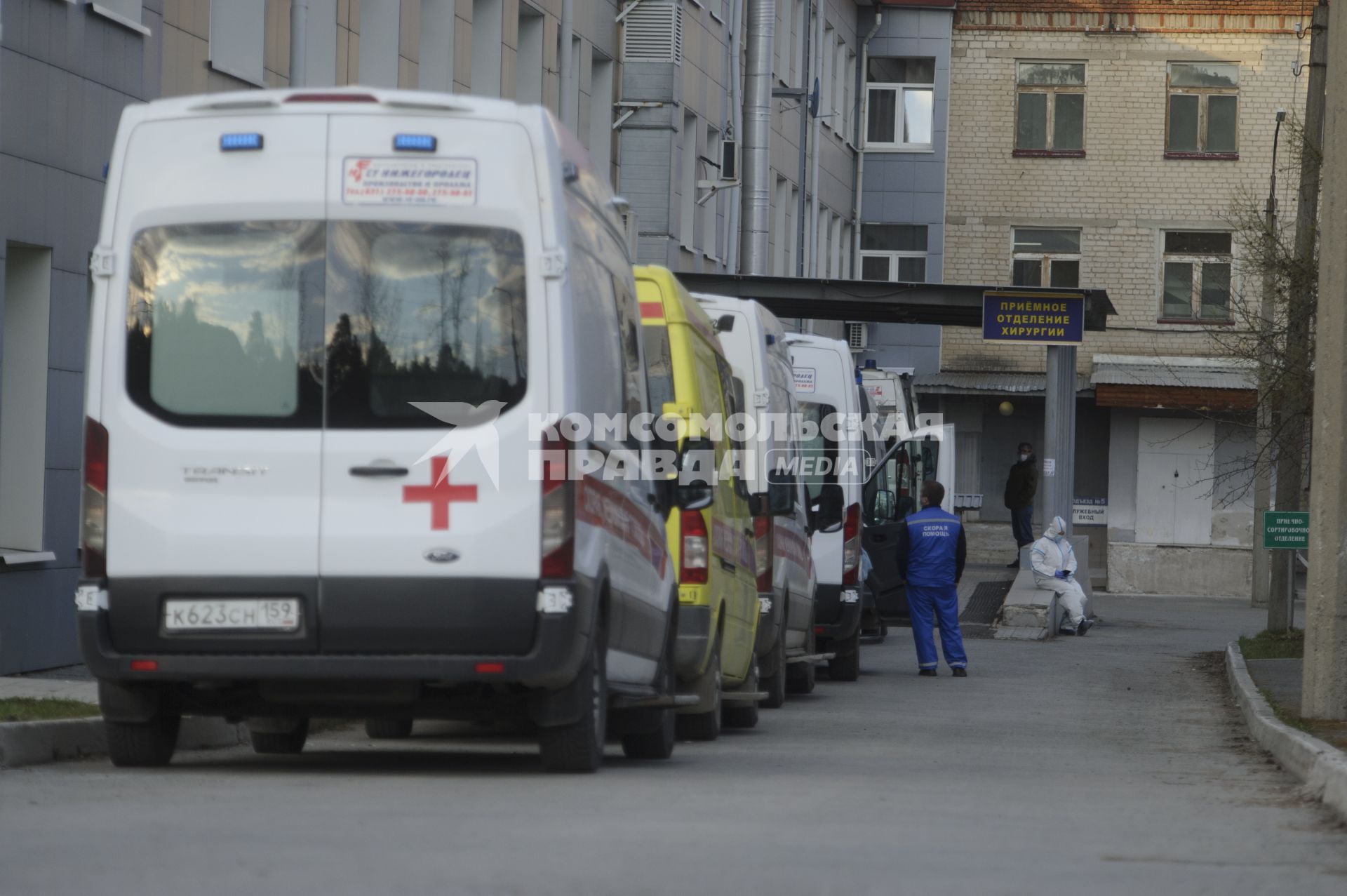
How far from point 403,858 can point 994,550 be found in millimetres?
40414

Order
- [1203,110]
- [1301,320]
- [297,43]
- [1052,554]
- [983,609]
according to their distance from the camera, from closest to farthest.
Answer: [297,43]
[1301,320]
[1052,554]
[983,609]
[1203,110]

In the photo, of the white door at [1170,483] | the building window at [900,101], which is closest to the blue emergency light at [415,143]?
the white door at [1170,483]

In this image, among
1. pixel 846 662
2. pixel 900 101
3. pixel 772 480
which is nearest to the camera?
pixel 772 480

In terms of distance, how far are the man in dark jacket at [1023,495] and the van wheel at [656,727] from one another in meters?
30.0

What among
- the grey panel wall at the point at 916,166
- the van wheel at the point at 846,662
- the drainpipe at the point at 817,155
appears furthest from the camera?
the grey panel wall at the point at 916,166

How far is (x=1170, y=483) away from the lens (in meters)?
46.7

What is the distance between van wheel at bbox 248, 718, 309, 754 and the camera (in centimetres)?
1098

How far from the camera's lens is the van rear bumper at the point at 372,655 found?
864 centimetres

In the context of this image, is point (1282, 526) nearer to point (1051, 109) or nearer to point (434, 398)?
point (434, 398)

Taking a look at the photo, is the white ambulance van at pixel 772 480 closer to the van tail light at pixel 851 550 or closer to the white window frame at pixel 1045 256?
the van tail light at pixel 851 550

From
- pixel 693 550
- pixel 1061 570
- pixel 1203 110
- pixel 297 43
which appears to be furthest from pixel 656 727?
pixel 1203 110

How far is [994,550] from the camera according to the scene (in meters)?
46.1

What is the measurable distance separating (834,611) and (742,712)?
5541 millimetres

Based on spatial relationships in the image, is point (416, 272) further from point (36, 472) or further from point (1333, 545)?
point (36, 472)
